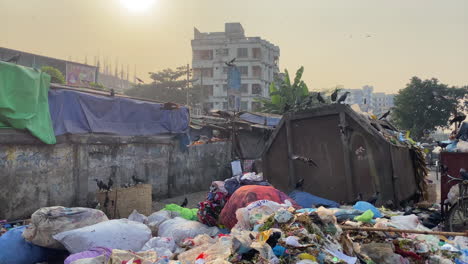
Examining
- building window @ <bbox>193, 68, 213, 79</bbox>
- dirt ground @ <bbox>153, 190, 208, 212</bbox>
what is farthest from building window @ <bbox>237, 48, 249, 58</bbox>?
dirt ground @ <bbox>153, 190, 208, 212</bbox>

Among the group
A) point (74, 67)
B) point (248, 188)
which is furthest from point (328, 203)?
point (74, 67)

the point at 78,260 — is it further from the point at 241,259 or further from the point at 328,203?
the point at 328,203

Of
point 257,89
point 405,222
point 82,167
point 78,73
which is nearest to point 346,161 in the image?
point 405,222

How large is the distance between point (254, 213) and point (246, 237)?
2.61 ft

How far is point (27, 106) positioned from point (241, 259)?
536cm

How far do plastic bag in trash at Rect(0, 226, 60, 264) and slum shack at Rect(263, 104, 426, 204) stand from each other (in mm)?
3820

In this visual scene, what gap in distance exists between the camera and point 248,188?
4.80 m

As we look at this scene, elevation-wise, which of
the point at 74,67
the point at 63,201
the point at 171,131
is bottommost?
the point at 63,201

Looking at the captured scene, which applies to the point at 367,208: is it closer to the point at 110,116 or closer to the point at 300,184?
the point at 300,184

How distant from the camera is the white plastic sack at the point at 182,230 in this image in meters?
4.72

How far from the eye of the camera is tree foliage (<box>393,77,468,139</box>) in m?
26.1

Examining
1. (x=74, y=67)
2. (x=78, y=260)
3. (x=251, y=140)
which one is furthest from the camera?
(x=74, y=67)

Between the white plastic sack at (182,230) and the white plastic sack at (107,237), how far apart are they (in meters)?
0.39

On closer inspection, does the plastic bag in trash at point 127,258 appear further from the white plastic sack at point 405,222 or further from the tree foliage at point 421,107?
the tree foliage at point 421,107
